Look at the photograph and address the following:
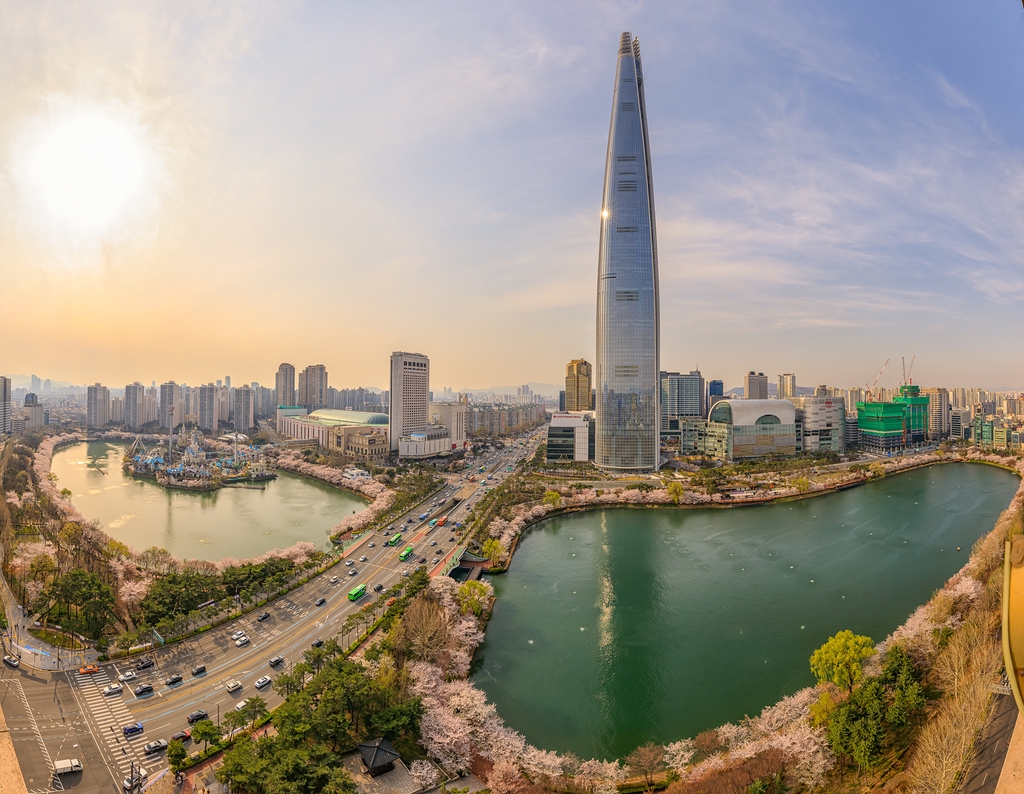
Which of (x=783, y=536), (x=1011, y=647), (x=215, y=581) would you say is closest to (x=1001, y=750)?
(x=1011, y=647)

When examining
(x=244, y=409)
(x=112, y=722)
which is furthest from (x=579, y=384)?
(x=112, y=722)

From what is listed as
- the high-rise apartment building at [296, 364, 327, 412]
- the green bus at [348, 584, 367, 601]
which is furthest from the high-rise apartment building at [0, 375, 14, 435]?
the green bus at [348, 584, 367, 601]

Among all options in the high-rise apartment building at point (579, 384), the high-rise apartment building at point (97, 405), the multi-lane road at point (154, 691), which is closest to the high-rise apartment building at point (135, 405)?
the high-rise apartment building at point (97, 405)

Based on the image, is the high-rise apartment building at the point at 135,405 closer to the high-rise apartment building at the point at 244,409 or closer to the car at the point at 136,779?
the high-rise apartment building at the point at 244,409

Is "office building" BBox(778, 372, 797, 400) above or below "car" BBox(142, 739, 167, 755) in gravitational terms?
above

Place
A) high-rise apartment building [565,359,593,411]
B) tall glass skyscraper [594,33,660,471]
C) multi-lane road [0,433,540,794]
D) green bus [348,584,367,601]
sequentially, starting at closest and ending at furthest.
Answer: multi-lane road [0,433,540,794] → green bus [348,584,367,601] → tall glass skyscraper [594,33,660,471] → high-rise apartment building [565,359,593,411]

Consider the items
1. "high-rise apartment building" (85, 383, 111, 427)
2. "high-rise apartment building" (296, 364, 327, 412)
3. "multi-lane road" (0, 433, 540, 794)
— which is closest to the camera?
"multi-lane road" (0, 433, 540, 794)

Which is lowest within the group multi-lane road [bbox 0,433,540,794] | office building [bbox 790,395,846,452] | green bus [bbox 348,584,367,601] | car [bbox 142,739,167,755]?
car [bbox 142,739,167,755]

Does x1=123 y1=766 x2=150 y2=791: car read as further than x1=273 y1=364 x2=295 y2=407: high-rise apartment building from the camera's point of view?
No

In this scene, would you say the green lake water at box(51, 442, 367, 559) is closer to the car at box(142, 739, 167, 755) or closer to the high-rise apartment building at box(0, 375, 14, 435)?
the high-rise apartment building at box(0, 375, 14, 435)
